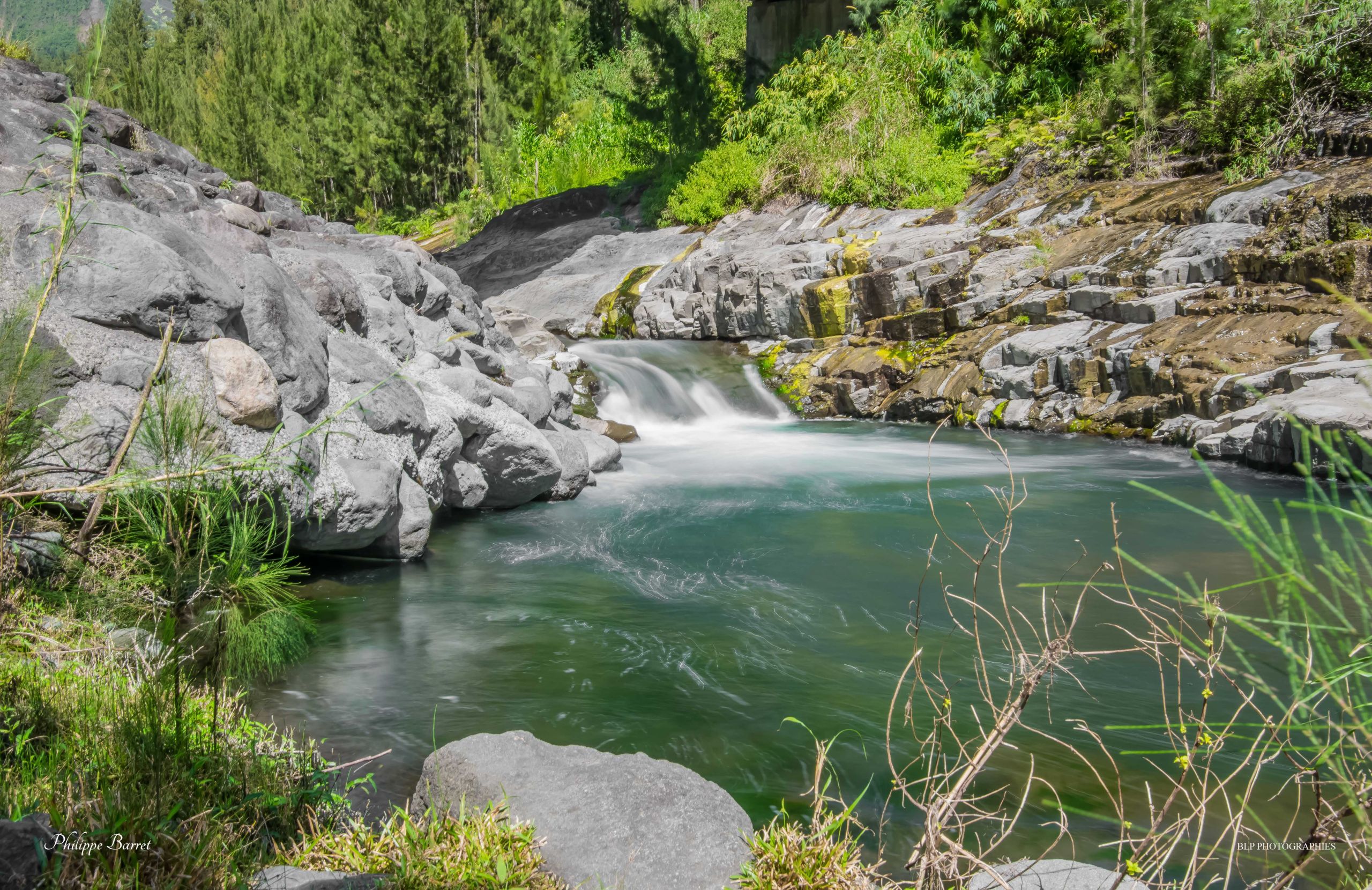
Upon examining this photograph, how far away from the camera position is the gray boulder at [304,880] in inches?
78.4

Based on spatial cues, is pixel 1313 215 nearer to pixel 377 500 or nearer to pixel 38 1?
pixel 377 500

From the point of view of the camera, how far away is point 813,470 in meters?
9.40

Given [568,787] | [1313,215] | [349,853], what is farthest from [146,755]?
[1313,215]

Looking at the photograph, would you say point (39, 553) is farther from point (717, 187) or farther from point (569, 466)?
point (717, 187)

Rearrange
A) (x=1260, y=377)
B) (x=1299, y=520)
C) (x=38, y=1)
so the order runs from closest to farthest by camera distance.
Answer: (x=38, y=1), (x=1299, y=520), (x=1260, y=377)

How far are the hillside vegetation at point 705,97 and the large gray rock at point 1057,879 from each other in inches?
164

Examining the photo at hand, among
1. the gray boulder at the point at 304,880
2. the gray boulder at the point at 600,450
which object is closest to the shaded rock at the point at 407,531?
the gray boulder at the point at 600,450

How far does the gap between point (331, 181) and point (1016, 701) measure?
2953 centimetres

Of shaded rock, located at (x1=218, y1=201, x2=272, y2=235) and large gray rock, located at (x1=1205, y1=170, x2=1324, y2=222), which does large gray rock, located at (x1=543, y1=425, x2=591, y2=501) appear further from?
large gray rock, located at (x1=1205, y1=170, x2=1324, y2=222)

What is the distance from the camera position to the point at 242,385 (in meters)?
→ 5.10

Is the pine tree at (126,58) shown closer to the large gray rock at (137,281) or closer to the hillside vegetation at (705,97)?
the hillside vegetation at (705,97)

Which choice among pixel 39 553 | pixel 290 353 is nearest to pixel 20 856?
pixel 39 553

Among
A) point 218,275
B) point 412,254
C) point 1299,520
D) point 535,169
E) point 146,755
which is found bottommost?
point 1299,520

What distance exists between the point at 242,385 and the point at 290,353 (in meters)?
0.79
